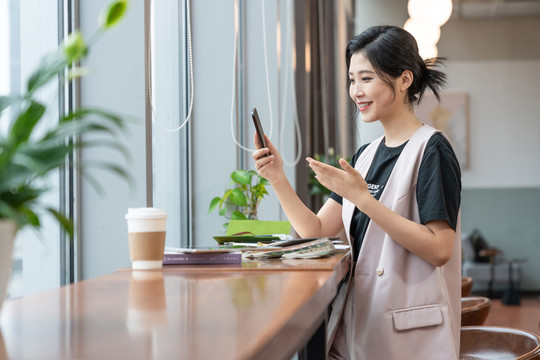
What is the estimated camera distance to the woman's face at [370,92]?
2.00m

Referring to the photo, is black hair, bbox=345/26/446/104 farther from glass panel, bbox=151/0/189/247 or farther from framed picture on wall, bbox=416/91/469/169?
framed picture on wall, bbox=416/91/469/169

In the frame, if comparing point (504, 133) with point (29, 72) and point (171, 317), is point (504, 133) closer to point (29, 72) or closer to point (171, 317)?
point (29, 72)

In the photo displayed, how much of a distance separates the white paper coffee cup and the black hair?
2.69 ft

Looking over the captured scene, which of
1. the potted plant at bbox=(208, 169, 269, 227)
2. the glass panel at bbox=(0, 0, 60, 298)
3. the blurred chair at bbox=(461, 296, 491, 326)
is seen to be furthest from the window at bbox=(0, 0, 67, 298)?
the blurred chair at bbox=(461, 296, 491, 326)

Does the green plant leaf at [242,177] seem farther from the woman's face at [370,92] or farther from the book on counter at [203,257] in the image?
the book on counter at [203,257]

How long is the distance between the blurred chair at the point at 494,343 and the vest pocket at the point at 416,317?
306 millimetres

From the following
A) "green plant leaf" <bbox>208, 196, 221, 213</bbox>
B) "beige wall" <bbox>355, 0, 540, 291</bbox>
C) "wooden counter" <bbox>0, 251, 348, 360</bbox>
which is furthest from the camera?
"beige wall" <bbox>355, 0, 540, 291</bbox>

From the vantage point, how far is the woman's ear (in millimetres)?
2025

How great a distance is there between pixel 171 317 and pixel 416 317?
1012 millimetres

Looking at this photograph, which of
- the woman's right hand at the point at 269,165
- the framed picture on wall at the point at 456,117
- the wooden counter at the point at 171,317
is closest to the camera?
the wooden counter at the point at 171,317

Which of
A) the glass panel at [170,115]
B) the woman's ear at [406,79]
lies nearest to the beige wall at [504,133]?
the glass panel at [170,115]

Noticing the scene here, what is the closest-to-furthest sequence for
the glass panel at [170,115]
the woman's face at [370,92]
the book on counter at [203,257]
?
the book on counter at [203,257], the woman's face at [370,92], the glass panel at [170,115]

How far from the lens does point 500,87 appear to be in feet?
30.1

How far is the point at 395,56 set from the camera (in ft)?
6.59
